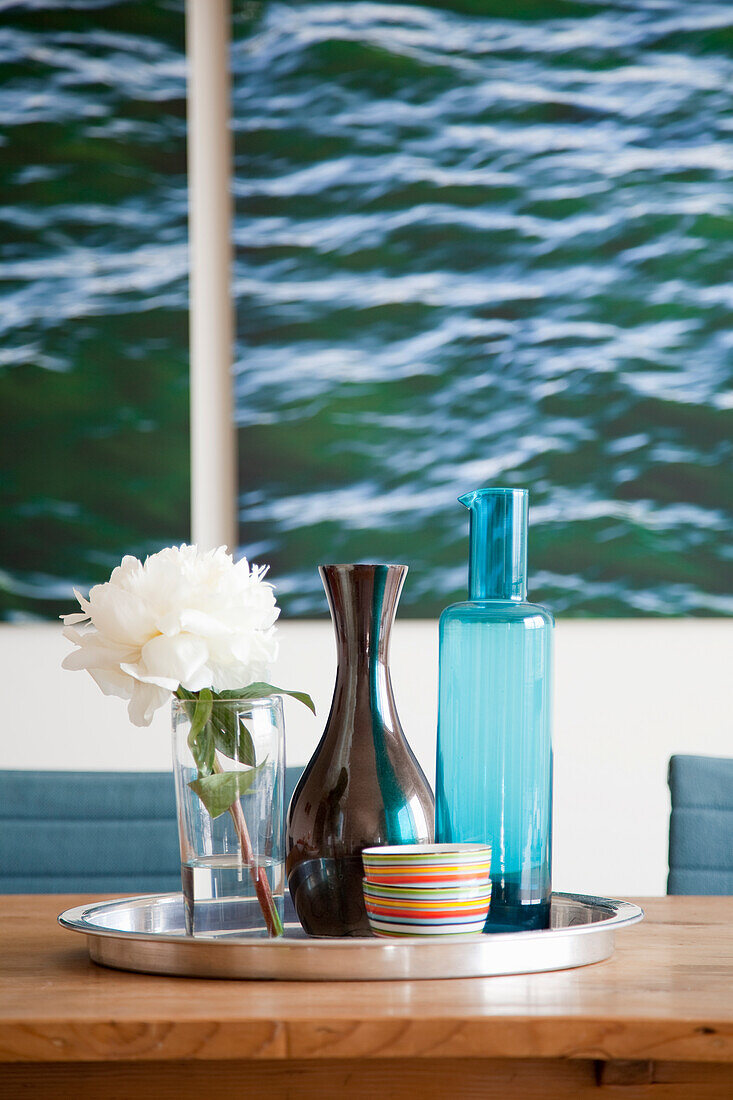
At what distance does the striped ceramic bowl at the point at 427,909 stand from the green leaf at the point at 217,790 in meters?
0.12

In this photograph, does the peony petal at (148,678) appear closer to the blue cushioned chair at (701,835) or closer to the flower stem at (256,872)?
the flower stem at (256,872)

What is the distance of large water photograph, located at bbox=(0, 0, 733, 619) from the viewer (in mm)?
2365

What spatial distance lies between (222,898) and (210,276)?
175cm

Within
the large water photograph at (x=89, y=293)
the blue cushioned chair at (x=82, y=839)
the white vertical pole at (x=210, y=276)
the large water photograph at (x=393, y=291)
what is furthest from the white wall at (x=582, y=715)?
the blue cushioned chair at (x=82, y=839)

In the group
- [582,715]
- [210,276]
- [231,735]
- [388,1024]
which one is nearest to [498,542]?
[231,735]

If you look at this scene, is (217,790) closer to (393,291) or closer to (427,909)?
(427,909)

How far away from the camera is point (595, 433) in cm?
239

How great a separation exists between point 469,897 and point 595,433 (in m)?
1.68

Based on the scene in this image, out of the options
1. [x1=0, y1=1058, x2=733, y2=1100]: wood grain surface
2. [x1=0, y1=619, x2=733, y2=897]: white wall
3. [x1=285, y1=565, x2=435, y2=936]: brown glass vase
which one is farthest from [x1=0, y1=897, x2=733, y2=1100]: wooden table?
[x1=0, y1=619, x2=733, y2=897]: white wall

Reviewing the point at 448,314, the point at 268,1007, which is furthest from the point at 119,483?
the point at 268,1007

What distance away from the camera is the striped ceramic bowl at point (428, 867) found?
81cm

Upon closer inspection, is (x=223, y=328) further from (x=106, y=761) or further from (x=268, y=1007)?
(x=268, y=1007)

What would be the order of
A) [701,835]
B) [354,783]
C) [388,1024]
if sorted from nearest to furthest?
[388,1024]
[354,783]
[701,835]

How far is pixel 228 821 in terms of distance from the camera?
34.4 inches
